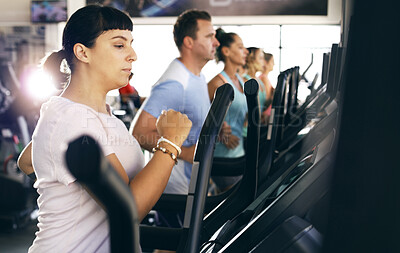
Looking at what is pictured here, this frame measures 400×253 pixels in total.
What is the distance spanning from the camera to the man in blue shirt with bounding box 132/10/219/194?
1.93 metres

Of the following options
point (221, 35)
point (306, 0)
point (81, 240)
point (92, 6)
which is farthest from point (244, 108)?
point (306, 0)

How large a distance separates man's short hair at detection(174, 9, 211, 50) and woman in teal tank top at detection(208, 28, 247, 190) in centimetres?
47

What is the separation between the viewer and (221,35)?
3400 millimetres

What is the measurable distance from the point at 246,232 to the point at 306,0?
26.0ft

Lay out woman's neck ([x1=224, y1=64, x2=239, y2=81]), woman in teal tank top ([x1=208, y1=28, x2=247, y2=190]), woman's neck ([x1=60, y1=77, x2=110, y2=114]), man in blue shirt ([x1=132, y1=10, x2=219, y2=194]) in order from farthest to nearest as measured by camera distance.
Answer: woman's neck ([x1=224, y1=64, x2=239, y2=81])
woman in teal tank top ([x1=208, y1=28, x2=247, y2=190])
man in blue shirt ([x1=132, y1=10, x2=219, y2=194])
woman's neck ([x1=60, y1=77, x2=110, y2=114])

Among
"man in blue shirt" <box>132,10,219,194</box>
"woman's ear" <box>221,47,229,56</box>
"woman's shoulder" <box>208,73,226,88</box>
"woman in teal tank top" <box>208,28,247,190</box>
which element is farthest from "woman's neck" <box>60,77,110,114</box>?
"woman's ear" <box>221,47,229,56</box>

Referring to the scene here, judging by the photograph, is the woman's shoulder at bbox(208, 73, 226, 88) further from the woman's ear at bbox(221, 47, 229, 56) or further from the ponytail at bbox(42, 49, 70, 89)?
Answer: the ponytail at bbox(42, 49, 70, 89)

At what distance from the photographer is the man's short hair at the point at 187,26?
7.70 feet

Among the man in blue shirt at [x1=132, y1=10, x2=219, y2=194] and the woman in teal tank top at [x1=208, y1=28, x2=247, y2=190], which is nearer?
the man in blue shirt at [x1=132, y1=10, x2=219, y2=194]

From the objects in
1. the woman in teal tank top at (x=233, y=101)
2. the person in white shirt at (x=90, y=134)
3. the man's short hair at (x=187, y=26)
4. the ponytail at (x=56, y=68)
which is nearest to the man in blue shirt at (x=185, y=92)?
the man's short hair at (x=187, y=26)

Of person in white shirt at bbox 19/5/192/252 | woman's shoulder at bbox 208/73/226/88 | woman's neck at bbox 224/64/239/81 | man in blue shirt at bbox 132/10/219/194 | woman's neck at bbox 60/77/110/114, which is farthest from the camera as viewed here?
woman's neck at bbox 224/64/239/81

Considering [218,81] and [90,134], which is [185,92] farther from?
[90,134]

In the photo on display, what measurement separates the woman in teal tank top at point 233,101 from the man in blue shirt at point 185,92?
404 millimetres

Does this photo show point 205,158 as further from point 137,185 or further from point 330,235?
point 330,235
